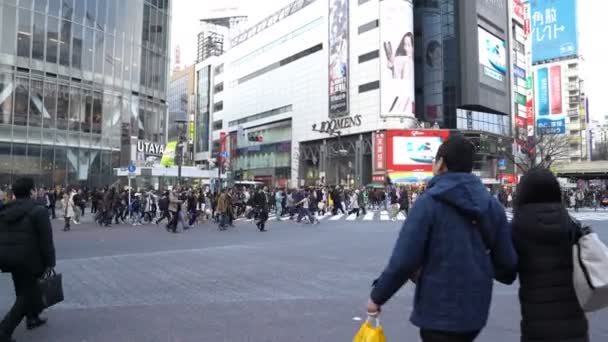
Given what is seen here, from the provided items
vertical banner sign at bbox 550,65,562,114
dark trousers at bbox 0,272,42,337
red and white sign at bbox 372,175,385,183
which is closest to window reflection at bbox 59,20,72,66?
dark trousers at bbox 0,272,42,337

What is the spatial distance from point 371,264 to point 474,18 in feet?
188

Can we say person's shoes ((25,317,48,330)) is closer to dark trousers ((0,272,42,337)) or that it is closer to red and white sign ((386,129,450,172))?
dark trousers ((0,272,42,337))

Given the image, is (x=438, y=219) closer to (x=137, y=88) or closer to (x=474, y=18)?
(x=137, y=88)

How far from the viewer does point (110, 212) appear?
19797 millimetres

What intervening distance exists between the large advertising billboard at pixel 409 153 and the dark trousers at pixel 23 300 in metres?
48.4

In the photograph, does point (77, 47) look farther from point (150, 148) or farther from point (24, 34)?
point (150, 148)

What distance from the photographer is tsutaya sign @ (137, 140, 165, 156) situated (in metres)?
36.3

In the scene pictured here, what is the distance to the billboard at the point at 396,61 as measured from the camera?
5200cm

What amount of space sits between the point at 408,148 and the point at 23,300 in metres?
49.4

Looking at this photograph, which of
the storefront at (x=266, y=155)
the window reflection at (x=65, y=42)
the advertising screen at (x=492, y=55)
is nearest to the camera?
the window reflection at (x=65, y=42)

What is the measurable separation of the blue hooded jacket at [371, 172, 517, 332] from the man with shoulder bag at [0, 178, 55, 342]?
3.57 metres

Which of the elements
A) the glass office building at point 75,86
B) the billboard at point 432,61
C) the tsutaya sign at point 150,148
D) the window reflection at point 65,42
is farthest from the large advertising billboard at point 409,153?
the window reflection at point 65,42

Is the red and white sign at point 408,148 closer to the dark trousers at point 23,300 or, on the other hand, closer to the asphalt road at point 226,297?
the asphalt road at point 226,297

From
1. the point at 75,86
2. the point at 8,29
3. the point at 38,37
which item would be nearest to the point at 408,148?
the point at 75,86
